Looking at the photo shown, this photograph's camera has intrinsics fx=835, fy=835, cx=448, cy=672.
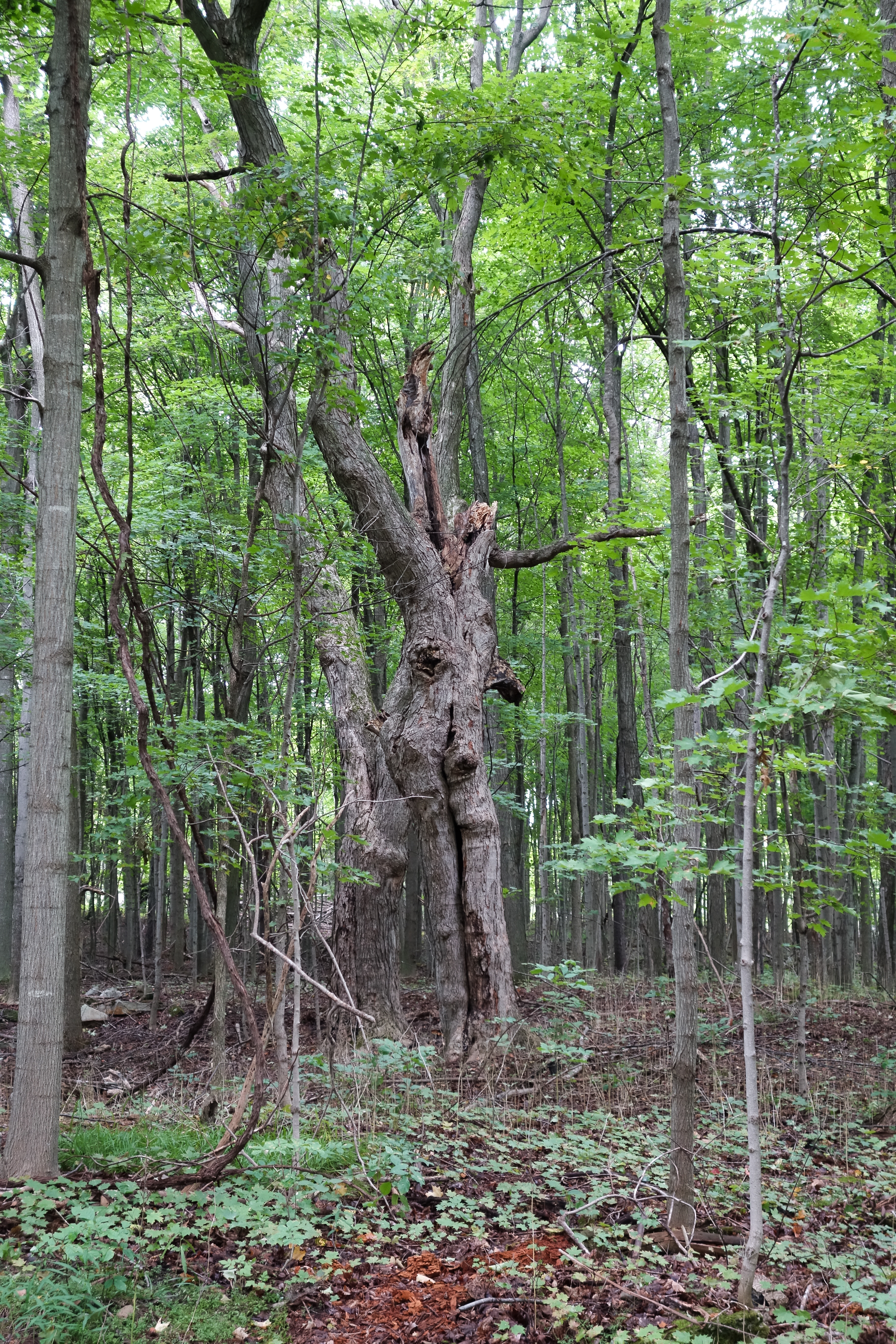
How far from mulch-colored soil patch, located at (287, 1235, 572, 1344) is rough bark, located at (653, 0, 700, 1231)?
2.67 ft

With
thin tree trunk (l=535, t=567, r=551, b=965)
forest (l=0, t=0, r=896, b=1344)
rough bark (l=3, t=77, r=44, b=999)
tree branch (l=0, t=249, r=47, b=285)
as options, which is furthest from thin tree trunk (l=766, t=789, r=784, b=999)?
rough bark (l=3, t=77, r=44, b=999)

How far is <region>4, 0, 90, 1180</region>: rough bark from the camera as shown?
3646 millimetres

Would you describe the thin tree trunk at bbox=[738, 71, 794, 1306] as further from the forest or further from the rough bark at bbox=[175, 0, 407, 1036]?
the rough bark at bbox=[175, 0, 407, 1036]

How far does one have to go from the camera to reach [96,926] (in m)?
22.4

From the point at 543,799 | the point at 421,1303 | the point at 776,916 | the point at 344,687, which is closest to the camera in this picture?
the point at 421,1303

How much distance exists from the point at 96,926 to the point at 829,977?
18.3 m

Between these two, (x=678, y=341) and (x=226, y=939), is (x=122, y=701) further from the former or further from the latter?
(x=678, y=341)

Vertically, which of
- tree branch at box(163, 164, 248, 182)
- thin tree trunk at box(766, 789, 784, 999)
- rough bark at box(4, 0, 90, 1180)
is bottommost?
thin tree trunk at box(766, 789, 784, 999)

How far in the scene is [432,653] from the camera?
805 cm

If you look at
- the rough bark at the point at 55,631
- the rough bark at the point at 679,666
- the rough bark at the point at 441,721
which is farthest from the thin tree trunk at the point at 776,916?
the rough bark at the point at 55,631

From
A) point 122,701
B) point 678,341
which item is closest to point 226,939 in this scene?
point 678,341

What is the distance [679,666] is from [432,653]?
4416 mm

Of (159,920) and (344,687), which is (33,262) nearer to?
(344,687)

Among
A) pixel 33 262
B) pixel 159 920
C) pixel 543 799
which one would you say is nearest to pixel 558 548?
pixel 543 799
